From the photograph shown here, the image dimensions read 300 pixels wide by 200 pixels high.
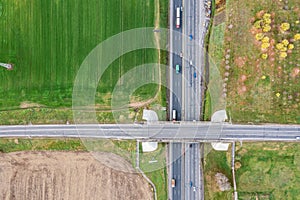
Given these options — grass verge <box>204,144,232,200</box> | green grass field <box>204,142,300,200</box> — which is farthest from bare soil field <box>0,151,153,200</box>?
green grass field <box>204,142,300,200</box>

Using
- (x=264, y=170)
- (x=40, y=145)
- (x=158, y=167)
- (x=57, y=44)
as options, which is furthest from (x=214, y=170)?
(x=57, y=44)

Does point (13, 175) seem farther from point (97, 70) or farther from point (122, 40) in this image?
point (122, 40)

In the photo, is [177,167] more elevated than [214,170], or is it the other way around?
[177,167]

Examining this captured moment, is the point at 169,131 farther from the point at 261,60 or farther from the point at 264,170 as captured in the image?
the point at 261,60

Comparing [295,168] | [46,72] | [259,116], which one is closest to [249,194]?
[295,168]

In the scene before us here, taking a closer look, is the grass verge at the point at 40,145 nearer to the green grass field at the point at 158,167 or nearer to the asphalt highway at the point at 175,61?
the green grass field at the point at 158,167

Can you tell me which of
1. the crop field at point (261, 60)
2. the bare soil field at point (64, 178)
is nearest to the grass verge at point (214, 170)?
the crop field at point (261, 60)
